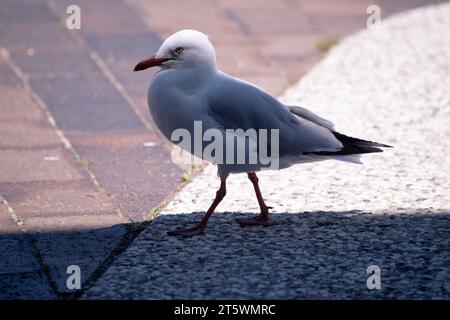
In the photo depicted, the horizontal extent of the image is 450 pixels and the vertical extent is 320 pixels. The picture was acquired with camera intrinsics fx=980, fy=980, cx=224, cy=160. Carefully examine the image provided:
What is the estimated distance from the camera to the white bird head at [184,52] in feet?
15.6

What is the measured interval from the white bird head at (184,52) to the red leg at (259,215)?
671 millimetres

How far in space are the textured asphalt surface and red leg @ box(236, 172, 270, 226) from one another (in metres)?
0.04

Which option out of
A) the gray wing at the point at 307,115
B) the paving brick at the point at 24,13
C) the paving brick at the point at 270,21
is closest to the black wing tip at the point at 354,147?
the gray wing at the point at 307,115

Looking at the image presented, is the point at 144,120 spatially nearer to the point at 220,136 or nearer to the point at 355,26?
the point at 220,136

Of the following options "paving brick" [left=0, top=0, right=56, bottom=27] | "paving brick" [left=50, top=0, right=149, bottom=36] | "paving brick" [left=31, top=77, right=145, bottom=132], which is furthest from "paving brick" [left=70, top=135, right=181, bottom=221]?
"paving brick" [left=0, top=0, right=56, bottom=27]

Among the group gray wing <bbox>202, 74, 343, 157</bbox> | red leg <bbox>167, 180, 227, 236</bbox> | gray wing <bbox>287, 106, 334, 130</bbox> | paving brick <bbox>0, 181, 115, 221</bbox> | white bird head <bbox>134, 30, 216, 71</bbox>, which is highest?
white bird head <bbox>134, 30, 216, 71</bbox>

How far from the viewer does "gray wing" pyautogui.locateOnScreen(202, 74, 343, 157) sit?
4.77m

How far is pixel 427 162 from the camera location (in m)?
6.04

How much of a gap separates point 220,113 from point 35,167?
1.66 meters

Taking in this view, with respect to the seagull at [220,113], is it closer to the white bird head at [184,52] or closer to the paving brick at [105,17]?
Answer: the white bird head at [184,52]

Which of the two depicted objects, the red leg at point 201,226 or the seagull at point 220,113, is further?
the red leg at point 201,226

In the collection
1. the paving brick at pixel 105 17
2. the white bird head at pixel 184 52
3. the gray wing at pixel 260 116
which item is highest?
the paving brick at pixel 105 17

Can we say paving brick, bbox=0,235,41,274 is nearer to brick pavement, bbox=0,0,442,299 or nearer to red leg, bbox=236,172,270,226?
brick pavement, bbox=0,0,442,299
